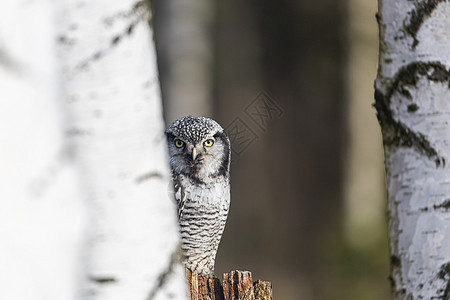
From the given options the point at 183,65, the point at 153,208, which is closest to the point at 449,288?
the point at 153,208

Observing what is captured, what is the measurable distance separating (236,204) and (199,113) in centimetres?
129

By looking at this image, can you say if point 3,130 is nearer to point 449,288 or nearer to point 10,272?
point 10,272

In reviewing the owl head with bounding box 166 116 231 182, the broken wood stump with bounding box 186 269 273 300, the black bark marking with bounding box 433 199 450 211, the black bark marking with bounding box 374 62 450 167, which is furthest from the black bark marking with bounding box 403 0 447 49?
the owl head with bounding box 166 116 231 182

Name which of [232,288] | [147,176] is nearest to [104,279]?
[147,176]

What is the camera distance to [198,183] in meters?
3.18

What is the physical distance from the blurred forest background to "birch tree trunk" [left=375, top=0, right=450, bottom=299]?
536cm

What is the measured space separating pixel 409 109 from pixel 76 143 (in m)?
0.94

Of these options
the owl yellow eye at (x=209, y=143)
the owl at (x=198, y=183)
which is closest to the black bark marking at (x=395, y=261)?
the owl at (x=198, y=183)

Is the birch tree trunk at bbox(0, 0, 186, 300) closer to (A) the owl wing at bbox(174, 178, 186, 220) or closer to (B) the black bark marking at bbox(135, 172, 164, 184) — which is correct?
(B) the black bark marking at bbox(135, 172, 164, 184)

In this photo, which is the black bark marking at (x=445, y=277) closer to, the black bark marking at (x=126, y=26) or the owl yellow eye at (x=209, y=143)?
the black bark marking at (x=126, y=26)

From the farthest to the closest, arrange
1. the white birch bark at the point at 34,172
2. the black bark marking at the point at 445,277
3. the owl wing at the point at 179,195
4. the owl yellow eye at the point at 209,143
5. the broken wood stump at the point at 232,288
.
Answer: the owl yellow eye at the point at 209,143, the owl wing at the point at 179,195, the broken wood stump at the point at 232,288, the black bark marking at the point at 445,277, the white birch bark at the point at 34,172

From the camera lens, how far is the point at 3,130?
117cm

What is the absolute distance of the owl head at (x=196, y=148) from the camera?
3158 mm

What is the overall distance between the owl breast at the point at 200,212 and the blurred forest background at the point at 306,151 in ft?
12.9
